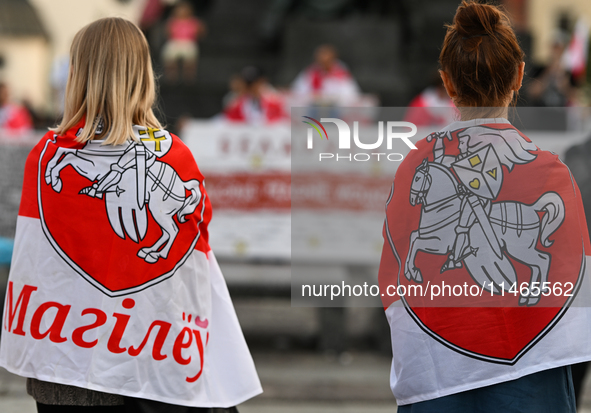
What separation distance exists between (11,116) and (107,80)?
10220mm

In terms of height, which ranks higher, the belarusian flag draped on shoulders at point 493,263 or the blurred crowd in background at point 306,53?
the blurred crowd in background at point 306,53

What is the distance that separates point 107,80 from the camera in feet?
8.05

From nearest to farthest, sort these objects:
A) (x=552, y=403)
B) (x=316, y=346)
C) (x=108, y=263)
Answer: (x=552, y=403), (x=108, y=263), (x=316, y=346)

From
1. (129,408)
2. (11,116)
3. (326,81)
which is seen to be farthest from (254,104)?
(129,408)

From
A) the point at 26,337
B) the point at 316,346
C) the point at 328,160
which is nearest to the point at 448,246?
the point at 26,337

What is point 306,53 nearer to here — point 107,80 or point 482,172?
point 107,80

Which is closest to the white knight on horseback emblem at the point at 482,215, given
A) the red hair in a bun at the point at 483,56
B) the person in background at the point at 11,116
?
the red hair in a bun at the point at 483,56

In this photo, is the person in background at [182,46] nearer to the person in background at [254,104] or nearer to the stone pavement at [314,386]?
the person in background at [254,104]

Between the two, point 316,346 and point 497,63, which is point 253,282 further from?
point 497,63

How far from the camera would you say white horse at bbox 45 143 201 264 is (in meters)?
2.43

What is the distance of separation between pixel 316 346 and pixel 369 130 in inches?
135

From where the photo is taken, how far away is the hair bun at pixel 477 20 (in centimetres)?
217

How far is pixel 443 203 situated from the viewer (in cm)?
218

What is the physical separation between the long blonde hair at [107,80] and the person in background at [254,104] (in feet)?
21.7
